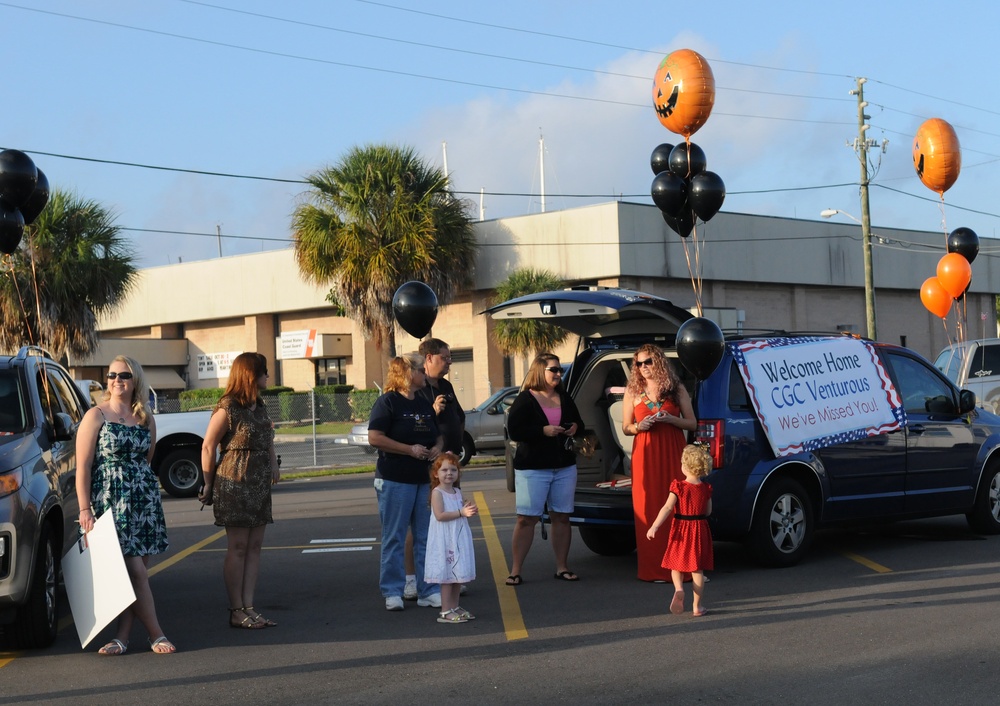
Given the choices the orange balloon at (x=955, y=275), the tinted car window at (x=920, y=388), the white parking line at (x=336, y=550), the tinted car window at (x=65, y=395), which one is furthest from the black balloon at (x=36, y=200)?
the orange balloon at (x=955, y=275)

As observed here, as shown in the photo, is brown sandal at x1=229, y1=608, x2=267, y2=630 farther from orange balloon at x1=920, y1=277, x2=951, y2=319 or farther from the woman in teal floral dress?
orange balloon at x1=920, y1=277, x2=951, y2=319

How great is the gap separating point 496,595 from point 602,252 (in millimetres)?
27946

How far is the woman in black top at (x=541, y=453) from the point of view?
9.12 metres

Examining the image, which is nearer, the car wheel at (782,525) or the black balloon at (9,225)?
the car wheel at (782,525)

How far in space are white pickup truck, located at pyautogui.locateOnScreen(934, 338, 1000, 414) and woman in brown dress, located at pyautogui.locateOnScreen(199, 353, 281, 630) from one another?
15817 millimetres

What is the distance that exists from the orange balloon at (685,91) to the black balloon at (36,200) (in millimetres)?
7155

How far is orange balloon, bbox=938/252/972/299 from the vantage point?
69.7 feet

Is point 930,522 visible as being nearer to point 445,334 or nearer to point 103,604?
point 103,604

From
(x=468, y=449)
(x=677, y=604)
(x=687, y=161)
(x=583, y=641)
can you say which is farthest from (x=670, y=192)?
(x=468, y=449)

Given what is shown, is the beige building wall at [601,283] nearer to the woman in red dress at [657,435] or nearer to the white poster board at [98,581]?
the woman in red dress at [657,435]

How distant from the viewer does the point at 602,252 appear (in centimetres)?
3625

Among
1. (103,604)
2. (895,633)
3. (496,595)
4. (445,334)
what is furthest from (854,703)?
(445,334)

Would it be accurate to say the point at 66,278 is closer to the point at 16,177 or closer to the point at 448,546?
the point at 16,177

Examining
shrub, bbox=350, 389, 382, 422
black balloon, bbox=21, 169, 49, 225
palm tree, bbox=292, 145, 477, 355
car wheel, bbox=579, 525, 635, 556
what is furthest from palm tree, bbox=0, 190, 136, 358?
car wheel, bbox=579, 525, 635, 556
